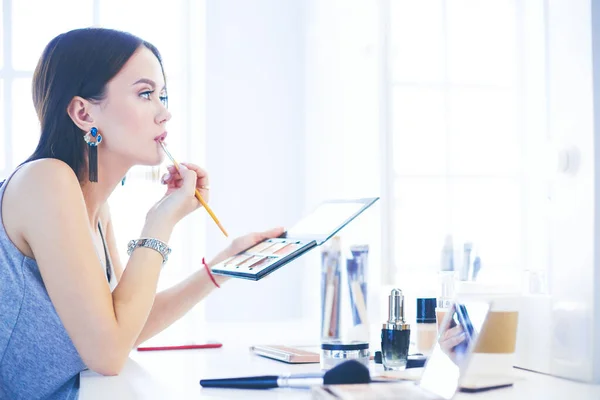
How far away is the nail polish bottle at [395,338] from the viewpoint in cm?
101

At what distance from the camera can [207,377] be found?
1007 mm

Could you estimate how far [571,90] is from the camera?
2.83 feet

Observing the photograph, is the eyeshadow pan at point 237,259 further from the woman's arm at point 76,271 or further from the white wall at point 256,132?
the white wall at point 256,132

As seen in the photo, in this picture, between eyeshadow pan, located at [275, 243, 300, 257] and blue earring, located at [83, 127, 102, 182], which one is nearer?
eyeshadow pan, located at [275, 243, 300, 257]

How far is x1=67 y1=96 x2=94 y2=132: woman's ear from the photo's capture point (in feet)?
4.10

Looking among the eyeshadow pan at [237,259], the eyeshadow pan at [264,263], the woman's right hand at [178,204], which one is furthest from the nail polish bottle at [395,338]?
the woman's right hand at [178,204]

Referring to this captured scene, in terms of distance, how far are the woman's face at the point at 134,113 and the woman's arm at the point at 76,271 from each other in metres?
0.15

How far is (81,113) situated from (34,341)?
0.40 metres

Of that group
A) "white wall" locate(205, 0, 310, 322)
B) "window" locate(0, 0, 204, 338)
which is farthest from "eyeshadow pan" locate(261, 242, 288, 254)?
"window" locate(0, 0, 204, 338)

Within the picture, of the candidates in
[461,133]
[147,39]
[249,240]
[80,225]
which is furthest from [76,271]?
[147,39]

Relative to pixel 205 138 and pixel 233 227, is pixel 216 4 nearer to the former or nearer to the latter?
pixel 205 138

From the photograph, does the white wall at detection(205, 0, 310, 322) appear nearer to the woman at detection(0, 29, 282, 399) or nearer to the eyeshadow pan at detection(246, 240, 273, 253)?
the woman at detection(0, 29, 282, 399)

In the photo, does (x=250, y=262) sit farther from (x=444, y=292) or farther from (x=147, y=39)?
(x=147, y=39)

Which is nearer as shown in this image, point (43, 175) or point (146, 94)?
point (43, 175)
